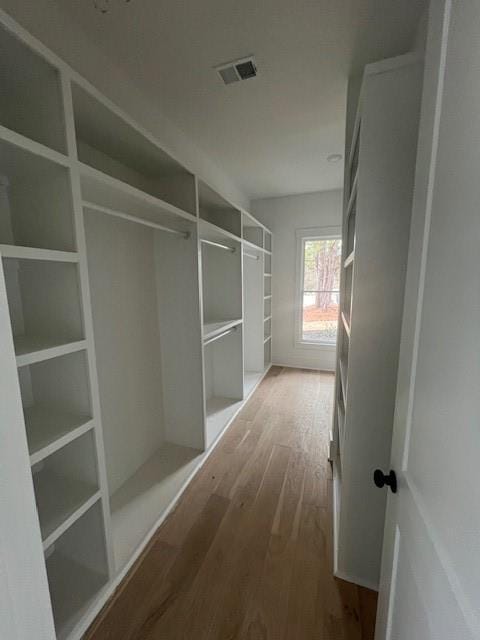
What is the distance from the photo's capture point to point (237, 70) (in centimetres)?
160

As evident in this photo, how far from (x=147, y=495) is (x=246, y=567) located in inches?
31.7

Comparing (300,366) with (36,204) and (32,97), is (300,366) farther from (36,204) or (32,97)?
(32,97)

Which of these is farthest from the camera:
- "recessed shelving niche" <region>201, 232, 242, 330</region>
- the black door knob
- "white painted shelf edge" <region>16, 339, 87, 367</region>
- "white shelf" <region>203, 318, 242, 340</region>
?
"recessed shelving niche" <region>201, 232, 242, 330</region>

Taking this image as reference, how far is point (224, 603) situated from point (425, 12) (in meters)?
2.89

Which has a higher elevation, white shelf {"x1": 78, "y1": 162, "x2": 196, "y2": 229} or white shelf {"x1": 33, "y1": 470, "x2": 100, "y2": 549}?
white shelf {"x1": 78, "y1": 162, "x2": 196, "y2": 229}

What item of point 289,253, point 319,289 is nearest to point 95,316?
point 289,253

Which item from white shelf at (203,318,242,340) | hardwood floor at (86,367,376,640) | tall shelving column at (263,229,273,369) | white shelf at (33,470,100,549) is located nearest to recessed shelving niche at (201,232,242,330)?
white shelf at (203,318,242,340)

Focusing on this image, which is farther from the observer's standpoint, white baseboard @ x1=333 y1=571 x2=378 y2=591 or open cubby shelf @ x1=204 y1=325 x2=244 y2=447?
open cubby shelf @ x1=204 y1=325 x2=244 y2=447

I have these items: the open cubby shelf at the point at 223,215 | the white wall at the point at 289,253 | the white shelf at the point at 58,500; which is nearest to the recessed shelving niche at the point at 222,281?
the open cubby shelf at the point at 223,215

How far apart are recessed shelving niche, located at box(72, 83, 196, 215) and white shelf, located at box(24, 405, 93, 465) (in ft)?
4.44

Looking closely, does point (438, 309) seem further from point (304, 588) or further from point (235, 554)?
point (235, 554)

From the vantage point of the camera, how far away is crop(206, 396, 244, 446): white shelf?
8.17 ft

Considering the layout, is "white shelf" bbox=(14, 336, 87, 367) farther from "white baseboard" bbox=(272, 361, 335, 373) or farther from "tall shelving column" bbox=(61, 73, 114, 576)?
"white baseboard" bbox=(272, 361, 335, 373)

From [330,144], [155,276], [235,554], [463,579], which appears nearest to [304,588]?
[235,554]
